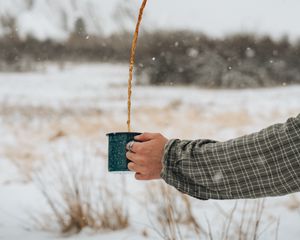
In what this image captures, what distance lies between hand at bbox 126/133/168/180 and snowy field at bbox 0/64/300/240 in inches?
48.7

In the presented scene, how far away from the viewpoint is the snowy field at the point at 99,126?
2.71 meters

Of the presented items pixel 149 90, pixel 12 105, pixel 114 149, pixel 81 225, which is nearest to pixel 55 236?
pixel 81 225

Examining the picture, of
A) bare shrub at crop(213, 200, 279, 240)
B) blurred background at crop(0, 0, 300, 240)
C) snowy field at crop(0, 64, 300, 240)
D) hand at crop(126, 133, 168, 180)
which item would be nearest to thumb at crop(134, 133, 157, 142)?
hand at crop(126, 133, 168, 180)

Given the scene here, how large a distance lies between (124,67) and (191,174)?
697 cm

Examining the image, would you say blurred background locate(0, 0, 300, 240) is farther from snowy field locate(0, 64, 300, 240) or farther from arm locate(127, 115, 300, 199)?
arm locate(127, 115, 300, 199)

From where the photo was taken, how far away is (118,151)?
1.04 metres

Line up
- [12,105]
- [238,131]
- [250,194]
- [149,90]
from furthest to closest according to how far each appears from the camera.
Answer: [149,90]
[12,105]
[238,131]
[250,194]

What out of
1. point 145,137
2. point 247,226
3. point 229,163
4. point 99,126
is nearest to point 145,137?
point 145,137

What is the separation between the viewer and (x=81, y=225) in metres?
2.35

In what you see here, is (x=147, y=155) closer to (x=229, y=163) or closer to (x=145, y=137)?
(x=145, y=137)

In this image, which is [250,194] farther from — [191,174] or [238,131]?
[238,131]

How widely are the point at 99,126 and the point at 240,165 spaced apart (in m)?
4.57

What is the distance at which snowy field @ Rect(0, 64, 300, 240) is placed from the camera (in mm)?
2705

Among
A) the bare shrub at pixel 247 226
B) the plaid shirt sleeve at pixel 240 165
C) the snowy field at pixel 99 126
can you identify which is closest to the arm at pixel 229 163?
the plaid shirt sleeve at pixel 240 165
